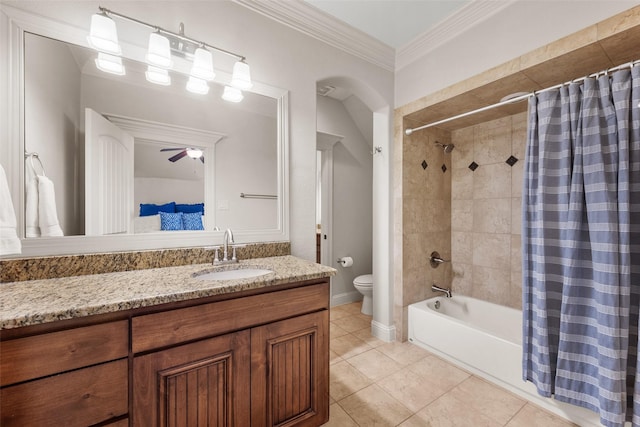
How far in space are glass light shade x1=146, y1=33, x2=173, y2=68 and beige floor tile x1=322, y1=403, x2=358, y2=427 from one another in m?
2.16

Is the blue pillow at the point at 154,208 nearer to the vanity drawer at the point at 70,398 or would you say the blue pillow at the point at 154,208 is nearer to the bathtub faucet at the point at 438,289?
the vanity drawer at the point at 70,398

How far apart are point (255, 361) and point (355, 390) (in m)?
0.94

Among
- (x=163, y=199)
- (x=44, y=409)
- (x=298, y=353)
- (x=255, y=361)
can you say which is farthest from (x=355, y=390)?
(x=163, y=199)

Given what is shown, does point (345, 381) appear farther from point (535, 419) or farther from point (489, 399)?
point (535, 419)

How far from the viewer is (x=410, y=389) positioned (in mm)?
1716

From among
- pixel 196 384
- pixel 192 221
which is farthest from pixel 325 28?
pixel 196 384

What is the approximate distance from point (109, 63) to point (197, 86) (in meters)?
0.41

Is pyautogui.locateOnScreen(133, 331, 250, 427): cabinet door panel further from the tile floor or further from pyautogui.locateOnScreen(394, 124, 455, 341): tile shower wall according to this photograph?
pyautogui.locateOnScreen(394, 124, 455, 341): tile shower wall

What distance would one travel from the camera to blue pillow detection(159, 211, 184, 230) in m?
1.45

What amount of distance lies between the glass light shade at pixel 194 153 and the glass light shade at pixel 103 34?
565mm

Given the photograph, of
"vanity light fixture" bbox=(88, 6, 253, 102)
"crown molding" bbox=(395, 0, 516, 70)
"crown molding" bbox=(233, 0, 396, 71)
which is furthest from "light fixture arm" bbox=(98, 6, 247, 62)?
"crown molding" bbox=(395, 0, 516, 70)

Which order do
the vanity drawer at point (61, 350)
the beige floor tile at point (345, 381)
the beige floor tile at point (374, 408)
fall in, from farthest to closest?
the beige floor tile at point (345, 381) → the beige floor tile at point (374, 408) → the vanity drawer at point (61, 350)

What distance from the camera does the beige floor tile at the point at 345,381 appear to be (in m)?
1.69

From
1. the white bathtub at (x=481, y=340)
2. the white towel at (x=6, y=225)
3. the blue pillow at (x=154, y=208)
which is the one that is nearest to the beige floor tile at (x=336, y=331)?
the white bathtub at (x=481, y=340)
